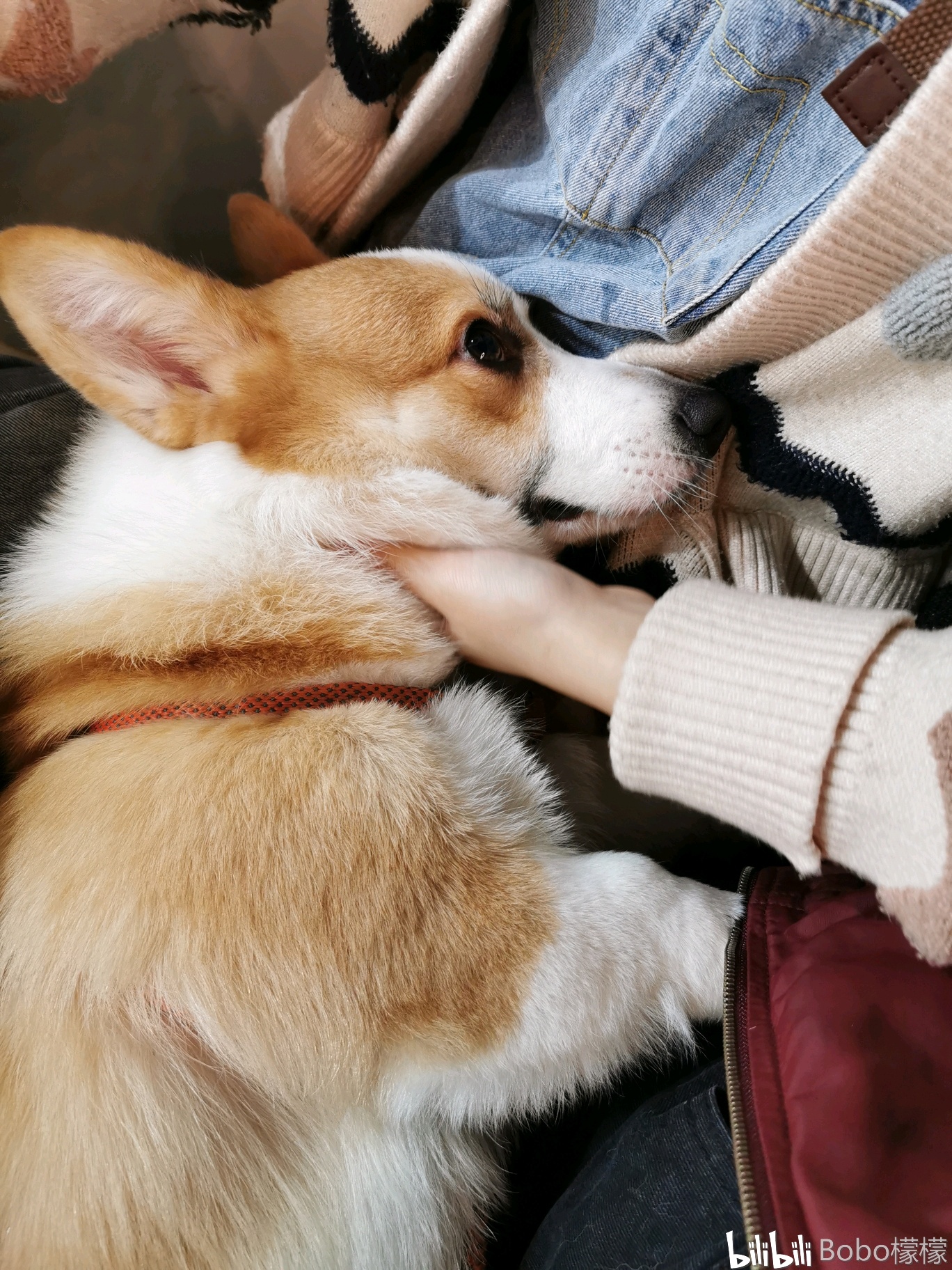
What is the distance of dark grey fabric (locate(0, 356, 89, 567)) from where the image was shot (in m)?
1.19

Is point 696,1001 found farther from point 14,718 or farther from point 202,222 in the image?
Answer: point 202,222

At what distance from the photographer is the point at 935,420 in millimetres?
875

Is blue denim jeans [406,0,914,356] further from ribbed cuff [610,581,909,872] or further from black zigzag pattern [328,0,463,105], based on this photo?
ribbed cuff [610,581,909,872]

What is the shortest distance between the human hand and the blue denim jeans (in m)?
0.37

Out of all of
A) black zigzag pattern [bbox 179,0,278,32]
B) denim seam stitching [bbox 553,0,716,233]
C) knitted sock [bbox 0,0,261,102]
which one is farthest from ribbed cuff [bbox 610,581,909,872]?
black zigzag pattern [bbox 179,0,278,32]

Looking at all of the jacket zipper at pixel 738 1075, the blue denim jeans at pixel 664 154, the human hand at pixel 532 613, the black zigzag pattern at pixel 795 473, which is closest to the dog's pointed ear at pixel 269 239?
the blue denim jeans at pixel 664 154

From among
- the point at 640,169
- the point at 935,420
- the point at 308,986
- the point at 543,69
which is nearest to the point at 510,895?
the point at 308,986

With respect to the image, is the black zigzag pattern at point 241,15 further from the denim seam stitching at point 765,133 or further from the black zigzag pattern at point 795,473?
the black zigzag pattern at point 795,473

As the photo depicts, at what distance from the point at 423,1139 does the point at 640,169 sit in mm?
1276

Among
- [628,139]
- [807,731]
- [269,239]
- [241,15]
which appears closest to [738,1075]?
[807,731]

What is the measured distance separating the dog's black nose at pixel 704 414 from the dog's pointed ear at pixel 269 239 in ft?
2.28

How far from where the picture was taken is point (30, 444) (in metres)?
1.23

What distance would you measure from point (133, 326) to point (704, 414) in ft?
2.61

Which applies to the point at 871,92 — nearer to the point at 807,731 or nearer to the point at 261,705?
the point at 807,731
